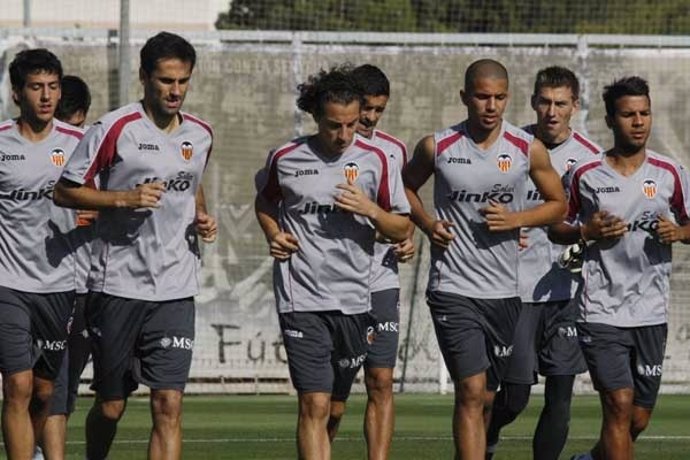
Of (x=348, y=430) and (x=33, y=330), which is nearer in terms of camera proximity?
(x=33, y=330)

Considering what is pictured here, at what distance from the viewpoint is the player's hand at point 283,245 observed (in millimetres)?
10984

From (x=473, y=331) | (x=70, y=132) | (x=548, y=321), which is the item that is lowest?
(x=548, y=321)

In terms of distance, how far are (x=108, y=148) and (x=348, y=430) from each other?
6523 mm

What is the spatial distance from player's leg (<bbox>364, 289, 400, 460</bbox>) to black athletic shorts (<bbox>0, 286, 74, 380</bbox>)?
2.07 m

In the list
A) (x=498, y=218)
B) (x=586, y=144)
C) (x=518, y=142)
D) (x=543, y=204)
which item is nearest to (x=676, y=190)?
(x=543, y=204)

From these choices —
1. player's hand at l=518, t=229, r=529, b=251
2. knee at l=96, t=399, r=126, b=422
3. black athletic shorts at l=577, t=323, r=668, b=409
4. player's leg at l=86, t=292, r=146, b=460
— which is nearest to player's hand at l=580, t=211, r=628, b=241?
black athletic shorts at l=577, t=323, r=668, b=409

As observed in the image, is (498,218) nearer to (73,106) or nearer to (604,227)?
(604,227)

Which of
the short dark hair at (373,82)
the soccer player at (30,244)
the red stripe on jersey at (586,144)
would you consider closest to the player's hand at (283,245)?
the soccer player at (30,244)

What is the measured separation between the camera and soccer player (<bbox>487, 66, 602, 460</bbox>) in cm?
1262

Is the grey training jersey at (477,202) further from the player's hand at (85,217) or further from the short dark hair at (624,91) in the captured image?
→ the player's hand at (85,217)

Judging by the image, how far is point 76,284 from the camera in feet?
40.0

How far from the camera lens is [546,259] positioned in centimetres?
1282

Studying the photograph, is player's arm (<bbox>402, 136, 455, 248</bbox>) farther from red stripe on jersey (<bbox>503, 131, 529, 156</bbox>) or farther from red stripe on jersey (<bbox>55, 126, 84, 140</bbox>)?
red stripe on jersey (<bbox>55, 126, 84, 140</bbox>)

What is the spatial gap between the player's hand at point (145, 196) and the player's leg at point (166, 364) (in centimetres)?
67
